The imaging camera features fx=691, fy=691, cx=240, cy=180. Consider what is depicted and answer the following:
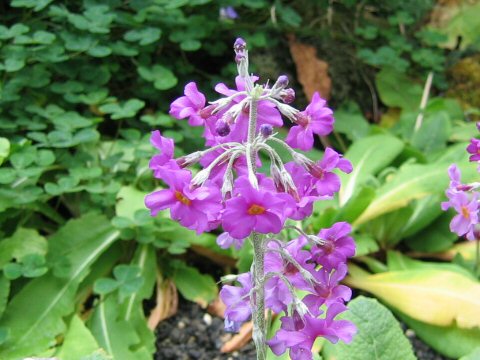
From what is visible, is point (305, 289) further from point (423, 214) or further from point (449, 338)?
point (423, 214)

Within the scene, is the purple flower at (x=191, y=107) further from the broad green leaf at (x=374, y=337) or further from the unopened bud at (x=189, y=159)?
the broad green leaf at (x=374, y=337)

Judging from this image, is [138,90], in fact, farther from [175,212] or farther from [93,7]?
[175,212]

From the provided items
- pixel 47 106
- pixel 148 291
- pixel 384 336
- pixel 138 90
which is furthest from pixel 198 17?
pixel 384 336

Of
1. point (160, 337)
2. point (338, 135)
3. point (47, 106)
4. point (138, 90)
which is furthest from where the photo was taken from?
point (338, 135)

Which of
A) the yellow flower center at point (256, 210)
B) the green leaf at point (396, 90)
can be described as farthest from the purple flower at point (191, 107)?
the green leaf at point (396, 90)

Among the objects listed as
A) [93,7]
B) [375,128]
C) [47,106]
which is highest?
[93,7]

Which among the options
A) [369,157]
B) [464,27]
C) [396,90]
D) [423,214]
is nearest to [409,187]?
[423,214]

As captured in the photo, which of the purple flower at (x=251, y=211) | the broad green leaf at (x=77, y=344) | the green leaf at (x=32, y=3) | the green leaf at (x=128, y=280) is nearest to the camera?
the purple flower at (x=251, y=211)
